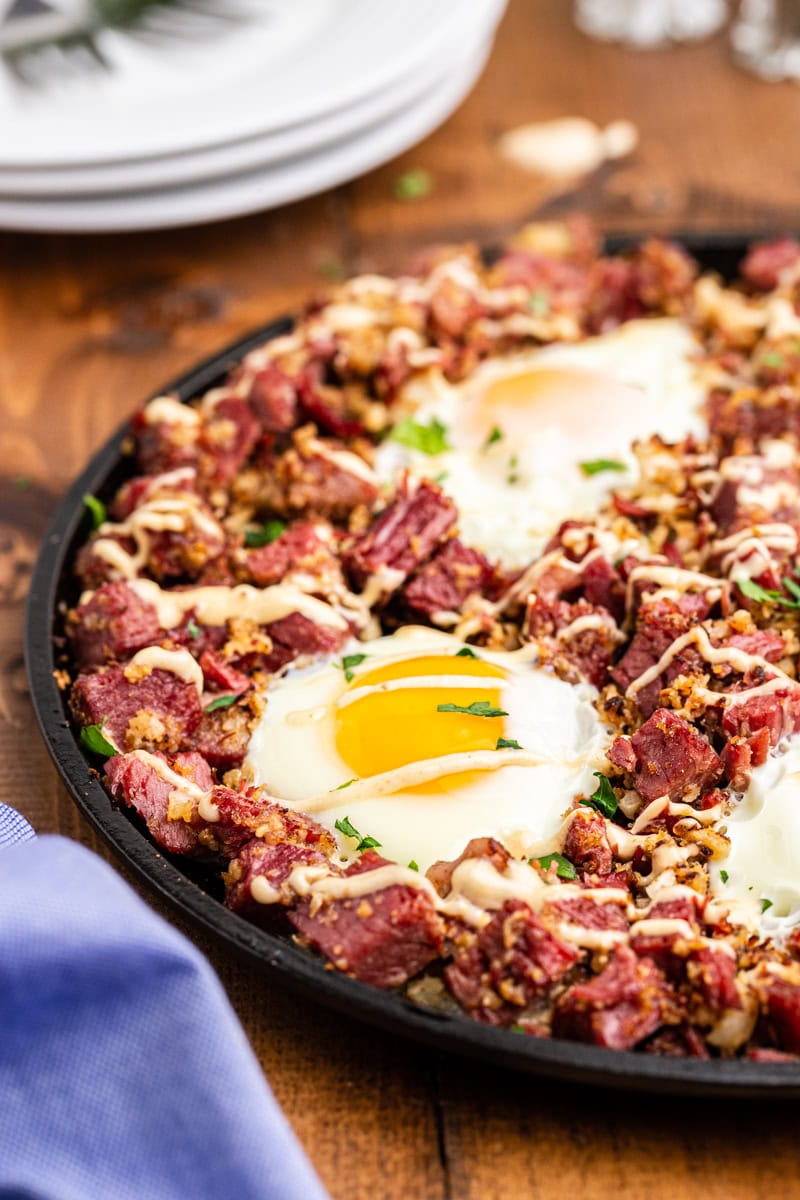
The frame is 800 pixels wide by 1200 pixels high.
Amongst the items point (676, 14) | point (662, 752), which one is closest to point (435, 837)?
point (662, 752)

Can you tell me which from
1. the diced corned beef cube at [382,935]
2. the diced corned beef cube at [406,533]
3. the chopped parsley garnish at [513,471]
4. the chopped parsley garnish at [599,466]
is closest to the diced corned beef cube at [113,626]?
the diced corned beef cube at [406,533]

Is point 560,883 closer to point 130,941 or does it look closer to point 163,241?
point 130,941

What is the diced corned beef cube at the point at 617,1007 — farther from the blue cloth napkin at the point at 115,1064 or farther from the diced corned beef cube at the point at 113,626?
the diced corned beef cube at the point at 113,626

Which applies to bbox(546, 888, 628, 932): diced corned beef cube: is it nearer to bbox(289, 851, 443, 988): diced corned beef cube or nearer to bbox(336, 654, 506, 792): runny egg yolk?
bbox(289, 851, 443, 988): diced corned beef cube

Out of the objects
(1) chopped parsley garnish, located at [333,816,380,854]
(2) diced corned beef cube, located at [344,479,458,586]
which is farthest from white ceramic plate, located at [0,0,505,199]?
(1) chopped parsley garnish, located at [333,816,380,854]

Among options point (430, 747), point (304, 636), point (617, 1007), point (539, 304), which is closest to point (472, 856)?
point (430, 747)

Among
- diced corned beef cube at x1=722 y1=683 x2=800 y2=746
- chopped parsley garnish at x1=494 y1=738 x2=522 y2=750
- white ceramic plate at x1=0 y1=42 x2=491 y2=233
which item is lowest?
chopped parsley garnish at x1=494 y1=738 x2=522 y2=750
